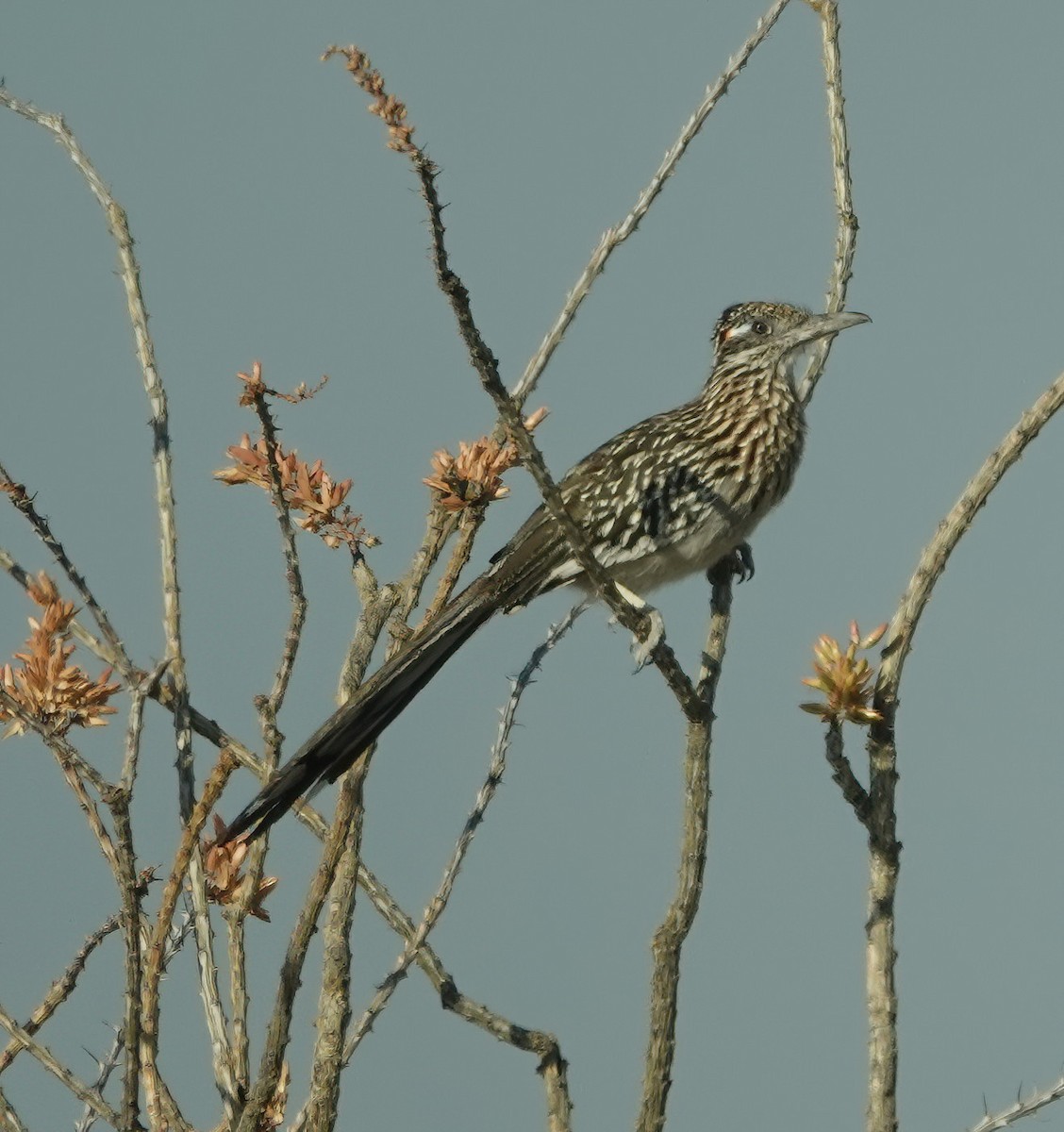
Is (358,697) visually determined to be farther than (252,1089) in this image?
Yes

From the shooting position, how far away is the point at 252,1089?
283 cm

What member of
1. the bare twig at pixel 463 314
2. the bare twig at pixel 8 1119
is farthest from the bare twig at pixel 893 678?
the bare twig at pixel 8 1119

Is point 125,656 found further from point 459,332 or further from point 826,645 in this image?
point 826,645

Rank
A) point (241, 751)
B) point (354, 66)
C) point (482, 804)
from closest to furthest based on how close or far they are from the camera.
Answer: point (354, 66)
point (241, 751)
point (482, 804)

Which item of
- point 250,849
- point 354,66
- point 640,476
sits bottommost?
point 250,849

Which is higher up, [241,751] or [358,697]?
[358,697]

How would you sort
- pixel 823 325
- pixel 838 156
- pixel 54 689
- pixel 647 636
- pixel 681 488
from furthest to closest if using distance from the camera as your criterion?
pixel 823 325 < pixel 681 488 < pixel 838 156 < pixel 647 636 < pixel 54 689

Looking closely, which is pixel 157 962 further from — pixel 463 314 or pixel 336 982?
pixel 463 314

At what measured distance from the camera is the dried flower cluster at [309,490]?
12.5ft

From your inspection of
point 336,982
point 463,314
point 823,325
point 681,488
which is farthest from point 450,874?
point 823,325

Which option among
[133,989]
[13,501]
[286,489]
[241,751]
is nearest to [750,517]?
[286,489]

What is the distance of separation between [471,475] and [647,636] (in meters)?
0.61

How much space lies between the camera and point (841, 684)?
3.05 metres

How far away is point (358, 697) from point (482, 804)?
0.44 metres
